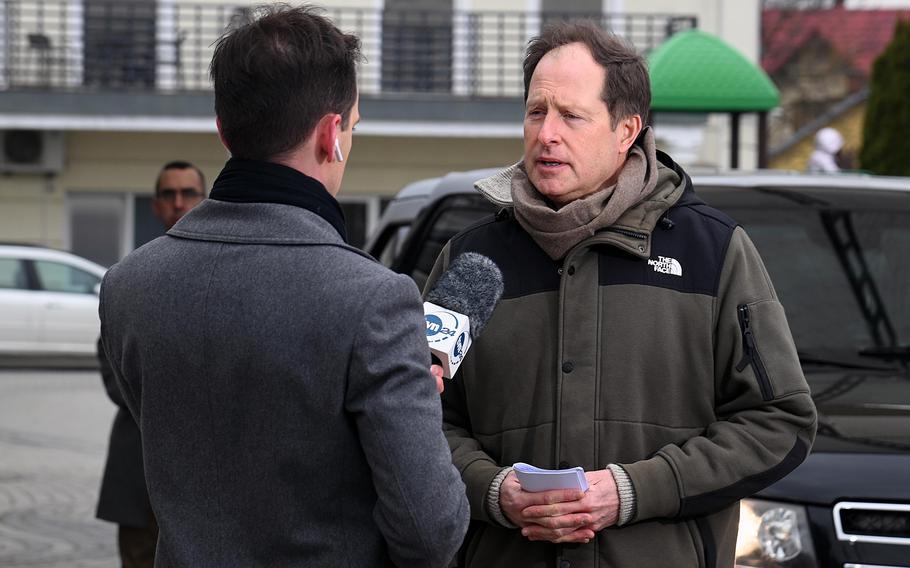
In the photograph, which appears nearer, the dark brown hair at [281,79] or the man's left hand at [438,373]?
the dark brown hair at [281,79]

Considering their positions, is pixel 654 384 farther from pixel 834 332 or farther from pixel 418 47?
pixel 418 47

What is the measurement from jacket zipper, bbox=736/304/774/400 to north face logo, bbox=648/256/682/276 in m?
0.17

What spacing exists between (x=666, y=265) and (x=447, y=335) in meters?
0.57

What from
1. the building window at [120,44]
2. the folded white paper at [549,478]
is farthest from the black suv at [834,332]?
the building window at [120,44]

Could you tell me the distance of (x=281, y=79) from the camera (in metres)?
2.34

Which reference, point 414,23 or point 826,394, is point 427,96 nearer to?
point 414,23

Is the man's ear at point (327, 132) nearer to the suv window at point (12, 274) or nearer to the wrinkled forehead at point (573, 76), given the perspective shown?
the wrinkled forehead at point (573, 76)

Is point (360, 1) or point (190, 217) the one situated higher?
point (360, 1)

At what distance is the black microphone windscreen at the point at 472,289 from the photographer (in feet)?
8.79

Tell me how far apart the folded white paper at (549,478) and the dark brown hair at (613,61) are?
754 millimetres

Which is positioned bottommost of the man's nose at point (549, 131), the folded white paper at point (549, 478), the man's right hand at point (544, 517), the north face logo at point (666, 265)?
the man's right hand at point (544, 517)

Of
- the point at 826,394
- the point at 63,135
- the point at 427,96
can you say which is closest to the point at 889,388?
the point at 826,394

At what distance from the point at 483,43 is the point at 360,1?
1.88 m

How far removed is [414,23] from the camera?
20.6m
